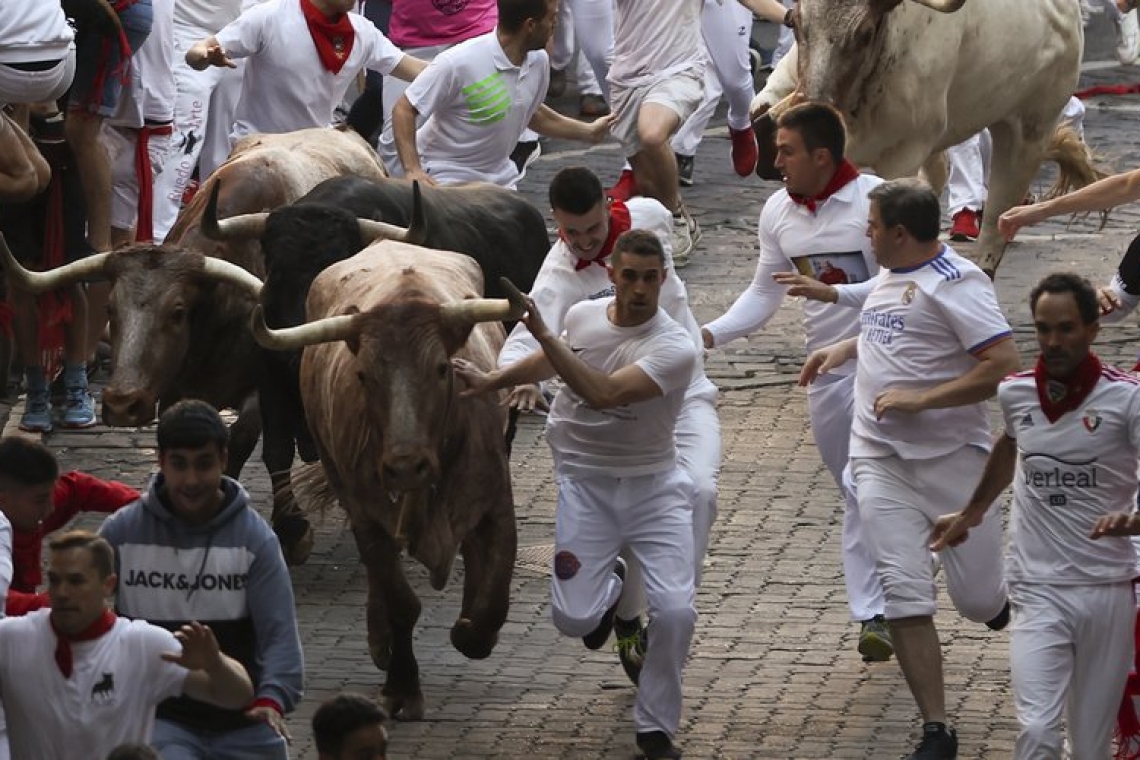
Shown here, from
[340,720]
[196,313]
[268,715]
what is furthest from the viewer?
[196,313]

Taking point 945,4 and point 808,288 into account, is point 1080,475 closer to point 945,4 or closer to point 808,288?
point 808,288

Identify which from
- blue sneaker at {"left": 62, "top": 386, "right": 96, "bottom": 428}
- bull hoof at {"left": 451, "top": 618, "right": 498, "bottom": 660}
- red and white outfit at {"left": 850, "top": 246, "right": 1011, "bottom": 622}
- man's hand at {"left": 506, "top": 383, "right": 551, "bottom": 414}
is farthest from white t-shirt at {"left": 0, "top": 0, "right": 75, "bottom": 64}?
red and white outfit at {"left": 850, "top": 246, "right": 1011, "bottom": 622}

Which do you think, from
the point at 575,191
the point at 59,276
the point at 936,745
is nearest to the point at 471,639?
the point at 575,191

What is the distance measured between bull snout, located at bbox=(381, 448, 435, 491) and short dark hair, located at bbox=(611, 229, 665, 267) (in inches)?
39.0

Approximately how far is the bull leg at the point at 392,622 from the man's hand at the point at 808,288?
1.75 metres

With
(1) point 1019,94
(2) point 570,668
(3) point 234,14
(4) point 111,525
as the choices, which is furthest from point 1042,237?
(4) point 111,525

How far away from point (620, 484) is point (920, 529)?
42.1 inches

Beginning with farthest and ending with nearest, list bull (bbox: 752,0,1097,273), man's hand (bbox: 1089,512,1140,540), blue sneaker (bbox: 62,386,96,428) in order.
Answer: bull (bbox: 752,0,1097,273)
blue sneaker (bbox: 62,386,96,428)
man's hand (bbox: 1089,512,1140,540)

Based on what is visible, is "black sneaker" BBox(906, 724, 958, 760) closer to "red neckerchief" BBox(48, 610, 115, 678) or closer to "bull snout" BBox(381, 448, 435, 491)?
"bull snout" BBox(381, 448, 435, 491)

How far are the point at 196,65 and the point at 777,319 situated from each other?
3.99 meters

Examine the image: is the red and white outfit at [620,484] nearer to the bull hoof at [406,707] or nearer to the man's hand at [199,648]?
the bull hoof at [406,707]

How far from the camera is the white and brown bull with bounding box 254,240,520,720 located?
1031cm

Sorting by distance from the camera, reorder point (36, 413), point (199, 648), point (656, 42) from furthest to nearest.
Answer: point (656, 42)
point (36, 413)
point (199, 648)

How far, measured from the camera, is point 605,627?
430 inches
